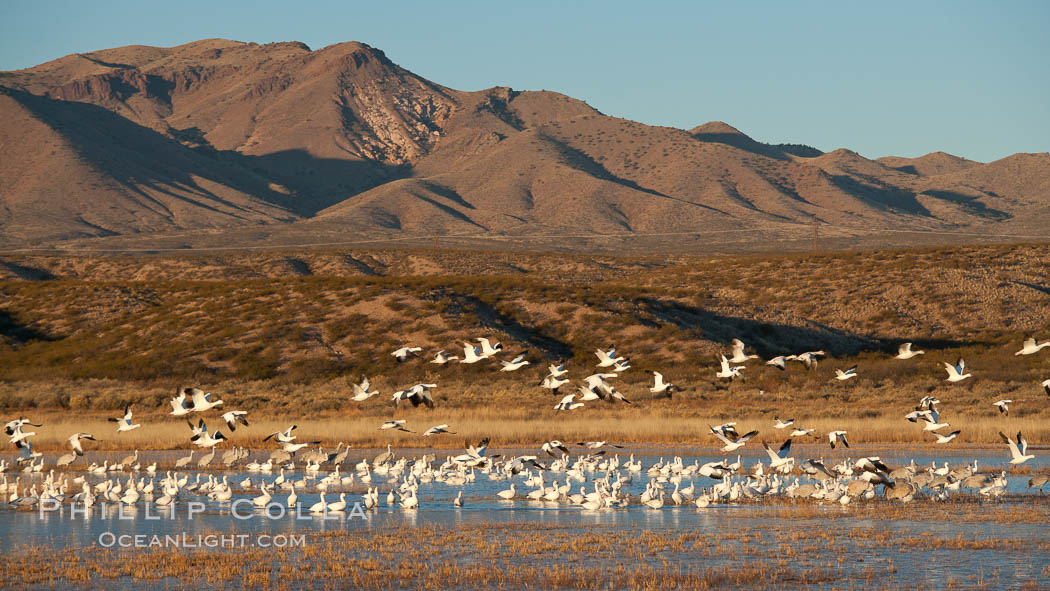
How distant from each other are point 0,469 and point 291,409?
20.8 m

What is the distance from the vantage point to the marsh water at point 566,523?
1733cm

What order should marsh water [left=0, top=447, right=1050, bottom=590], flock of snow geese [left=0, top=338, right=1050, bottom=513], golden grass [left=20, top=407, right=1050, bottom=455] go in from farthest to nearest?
golden grass [left=20, top=407, right=1050, bottom=455]
flock of snow geese [left=0, top=338, right=1050, bottom=513]
marsh water [left=0, top=447, right=1050, bottom=590]

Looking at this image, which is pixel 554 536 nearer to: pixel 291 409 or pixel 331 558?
pixel 331 558

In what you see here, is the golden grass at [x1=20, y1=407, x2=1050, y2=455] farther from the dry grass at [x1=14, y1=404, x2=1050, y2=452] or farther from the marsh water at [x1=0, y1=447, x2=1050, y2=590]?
the marsh water at [x1=0, y1=447, x2=1050, y2=590]

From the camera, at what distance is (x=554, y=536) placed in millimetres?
20266

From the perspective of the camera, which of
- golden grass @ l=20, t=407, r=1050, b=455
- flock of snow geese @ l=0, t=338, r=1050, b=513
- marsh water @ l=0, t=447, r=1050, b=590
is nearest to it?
marsh water @ l=0, t=447, r=1050, b=590

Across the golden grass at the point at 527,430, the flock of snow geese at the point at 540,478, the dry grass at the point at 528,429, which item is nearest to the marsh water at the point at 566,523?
the flock of snow geese at the point at 540,478

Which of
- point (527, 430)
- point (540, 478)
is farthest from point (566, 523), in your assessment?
point (527, 430)

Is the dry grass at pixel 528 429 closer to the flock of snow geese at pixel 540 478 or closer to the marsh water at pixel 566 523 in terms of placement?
the flock of snow geese at pixel 540 478

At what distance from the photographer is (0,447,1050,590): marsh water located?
56.9 feet

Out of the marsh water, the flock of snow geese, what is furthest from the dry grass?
the marsh water

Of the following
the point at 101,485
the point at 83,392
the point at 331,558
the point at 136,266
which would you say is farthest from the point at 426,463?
the point at 136,266

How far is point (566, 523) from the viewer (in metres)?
22.0

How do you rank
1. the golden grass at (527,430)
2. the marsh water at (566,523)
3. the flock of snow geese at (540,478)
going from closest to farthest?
the marsh water at (566,523), the flock of snow geese at (540,478), the golden grass at (527,430)
